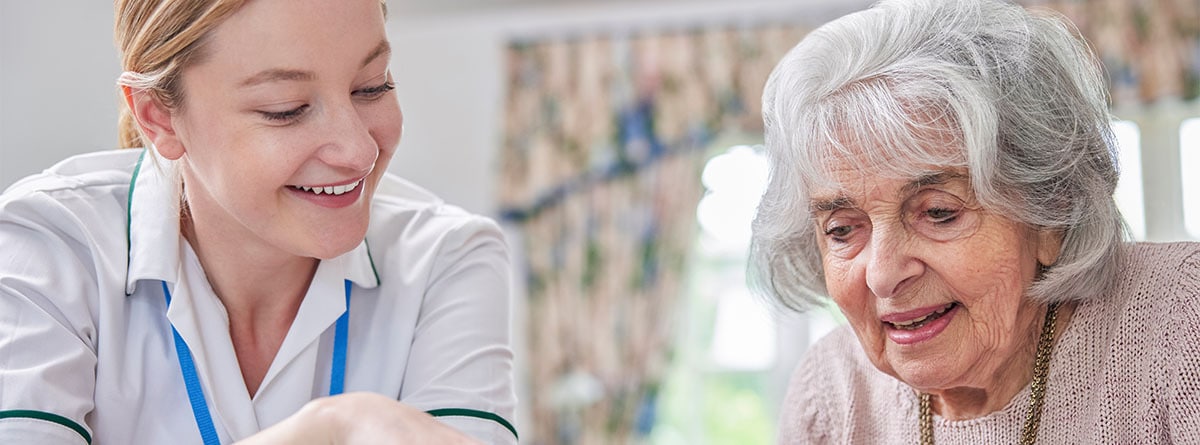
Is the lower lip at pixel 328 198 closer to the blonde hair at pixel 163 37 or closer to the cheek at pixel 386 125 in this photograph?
the cheek at pixel 386 125

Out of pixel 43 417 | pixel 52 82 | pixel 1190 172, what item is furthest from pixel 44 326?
pixel 1190 172

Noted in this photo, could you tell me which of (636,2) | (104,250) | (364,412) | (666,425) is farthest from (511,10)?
(364,412)

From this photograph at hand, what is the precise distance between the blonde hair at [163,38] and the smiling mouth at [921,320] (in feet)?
2.61

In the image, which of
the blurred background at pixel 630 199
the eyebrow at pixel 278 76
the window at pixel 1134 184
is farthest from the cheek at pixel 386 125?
the window at pixel 1134 184

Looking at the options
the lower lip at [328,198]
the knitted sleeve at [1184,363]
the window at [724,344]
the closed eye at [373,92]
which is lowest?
the window at [724,344]

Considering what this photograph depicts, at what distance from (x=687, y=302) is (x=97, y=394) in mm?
4135

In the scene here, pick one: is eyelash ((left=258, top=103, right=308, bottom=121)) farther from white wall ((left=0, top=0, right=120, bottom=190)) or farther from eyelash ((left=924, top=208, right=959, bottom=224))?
white wall ((left=0, top=0, right=120, bottom=190))

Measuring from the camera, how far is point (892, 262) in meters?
1.41

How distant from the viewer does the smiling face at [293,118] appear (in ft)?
4.80

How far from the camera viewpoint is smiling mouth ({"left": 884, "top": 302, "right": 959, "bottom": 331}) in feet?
4.71

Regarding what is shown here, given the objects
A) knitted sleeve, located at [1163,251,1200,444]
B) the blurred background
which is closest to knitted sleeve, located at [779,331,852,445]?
knitted sleeve, located at [1163,251,1200,444]

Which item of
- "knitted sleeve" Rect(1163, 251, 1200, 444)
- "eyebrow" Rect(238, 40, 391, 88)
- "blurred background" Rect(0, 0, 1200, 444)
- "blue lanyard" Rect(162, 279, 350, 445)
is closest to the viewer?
"knitted sleeve" Rect(1163, 251, 1200, 444)

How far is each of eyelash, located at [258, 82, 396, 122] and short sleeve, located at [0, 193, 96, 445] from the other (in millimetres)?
320

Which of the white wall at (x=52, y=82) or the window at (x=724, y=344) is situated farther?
the window at (x=724, y=344)
